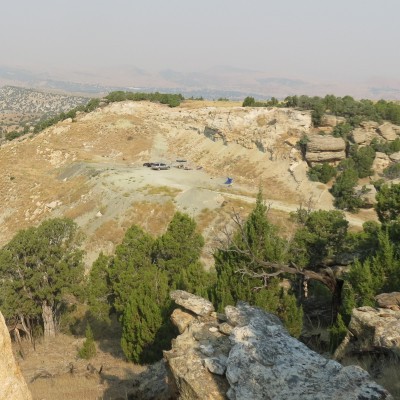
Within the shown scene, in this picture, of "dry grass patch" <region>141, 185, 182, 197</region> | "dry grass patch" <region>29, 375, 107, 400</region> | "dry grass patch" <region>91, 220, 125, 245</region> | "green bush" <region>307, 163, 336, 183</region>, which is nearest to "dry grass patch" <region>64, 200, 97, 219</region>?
"dry grass patch" <region>91, 220, 125, 245</region>

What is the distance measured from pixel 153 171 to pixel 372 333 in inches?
2250

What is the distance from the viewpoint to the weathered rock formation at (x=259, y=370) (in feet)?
26.2

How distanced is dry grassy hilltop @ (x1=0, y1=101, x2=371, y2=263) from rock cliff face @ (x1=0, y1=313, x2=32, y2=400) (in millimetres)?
41061

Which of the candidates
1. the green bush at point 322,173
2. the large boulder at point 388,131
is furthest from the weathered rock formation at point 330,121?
the green bush at point 322,173

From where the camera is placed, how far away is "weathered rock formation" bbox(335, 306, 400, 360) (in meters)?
12.8

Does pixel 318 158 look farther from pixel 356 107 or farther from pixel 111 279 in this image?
pixel 111 279

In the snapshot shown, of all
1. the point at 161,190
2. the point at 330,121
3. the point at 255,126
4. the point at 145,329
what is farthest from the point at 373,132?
the point at 145,329

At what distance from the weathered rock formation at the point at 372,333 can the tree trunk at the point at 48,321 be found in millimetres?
24501

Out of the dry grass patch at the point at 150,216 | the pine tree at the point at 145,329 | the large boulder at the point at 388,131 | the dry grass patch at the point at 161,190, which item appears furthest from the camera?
the large boulder at the point at 388,131

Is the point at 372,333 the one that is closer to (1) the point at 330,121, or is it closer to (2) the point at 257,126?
(1) the point at 330,121

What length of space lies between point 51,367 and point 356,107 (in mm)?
67042

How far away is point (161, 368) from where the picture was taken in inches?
591

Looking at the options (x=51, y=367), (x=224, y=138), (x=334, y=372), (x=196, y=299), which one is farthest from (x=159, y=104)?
(x=334, y=372)

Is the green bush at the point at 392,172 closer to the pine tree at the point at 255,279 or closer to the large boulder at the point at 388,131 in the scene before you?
the large boulder at the point at 388,131
